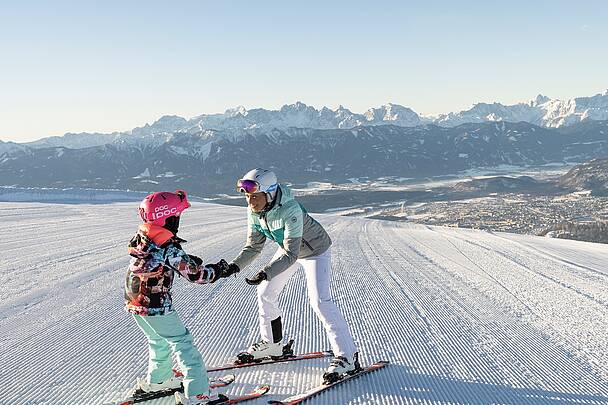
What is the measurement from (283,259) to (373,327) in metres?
2.74

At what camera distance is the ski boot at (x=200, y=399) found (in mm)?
3949

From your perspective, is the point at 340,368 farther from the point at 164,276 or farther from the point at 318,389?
the point at 164,276

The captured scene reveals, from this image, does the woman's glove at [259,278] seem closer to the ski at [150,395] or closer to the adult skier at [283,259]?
the adult skier at [283,259]

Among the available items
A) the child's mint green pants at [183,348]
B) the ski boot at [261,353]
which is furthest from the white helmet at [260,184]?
the ski boot at [261,353]

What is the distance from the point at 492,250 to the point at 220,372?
42.9 ft

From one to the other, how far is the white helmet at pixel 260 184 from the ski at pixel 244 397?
162 cm

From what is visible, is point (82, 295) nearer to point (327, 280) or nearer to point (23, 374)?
point (23, 374)

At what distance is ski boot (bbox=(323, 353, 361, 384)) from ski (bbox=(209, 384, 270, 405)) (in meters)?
0.56

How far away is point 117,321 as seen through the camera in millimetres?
6840

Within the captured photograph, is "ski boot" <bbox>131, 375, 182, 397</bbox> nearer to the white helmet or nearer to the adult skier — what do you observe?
the adult skier

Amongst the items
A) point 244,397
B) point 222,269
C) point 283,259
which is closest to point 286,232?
point 283,259

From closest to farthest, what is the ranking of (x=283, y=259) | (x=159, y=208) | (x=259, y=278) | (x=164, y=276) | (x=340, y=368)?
1. (x=159, y=208)
2. (x=164, y=276)
3. (x=259, y=278)
4. (x=283, y=259)
5. (x=340, y=368)

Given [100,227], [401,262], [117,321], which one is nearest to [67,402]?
[117,321]

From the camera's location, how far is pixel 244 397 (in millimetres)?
4230
